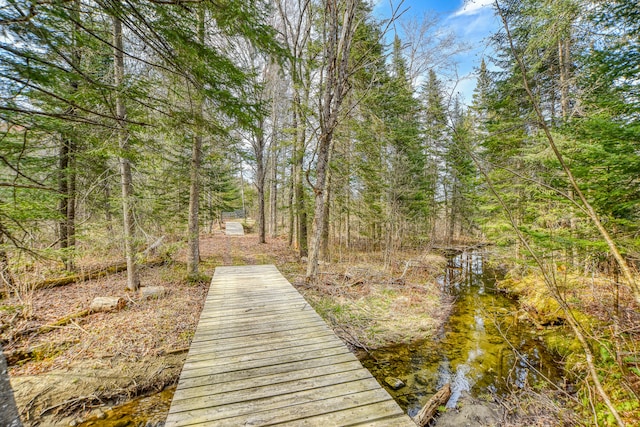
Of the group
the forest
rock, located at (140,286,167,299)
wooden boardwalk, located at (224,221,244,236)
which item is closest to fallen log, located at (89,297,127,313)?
rock, located at (140,286,167,299)

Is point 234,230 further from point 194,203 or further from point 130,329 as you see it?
point 130,329

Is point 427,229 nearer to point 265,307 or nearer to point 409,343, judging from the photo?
point 409,343

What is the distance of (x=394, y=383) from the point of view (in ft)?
15.1

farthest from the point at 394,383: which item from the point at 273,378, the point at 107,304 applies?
the point at 107,304

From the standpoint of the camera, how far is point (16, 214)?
3533mm

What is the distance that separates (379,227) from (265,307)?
37.7 ft

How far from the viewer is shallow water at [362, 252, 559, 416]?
179 inches

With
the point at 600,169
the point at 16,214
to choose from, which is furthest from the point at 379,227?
the point at 16,214

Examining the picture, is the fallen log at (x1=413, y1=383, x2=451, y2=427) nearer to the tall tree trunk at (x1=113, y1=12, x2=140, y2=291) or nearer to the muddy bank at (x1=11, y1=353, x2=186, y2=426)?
the muddy bank at (x1=11, y1=353, x2=186, y2=426)

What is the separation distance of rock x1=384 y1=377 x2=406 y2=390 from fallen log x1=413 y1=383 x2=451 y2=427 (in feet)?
1.80

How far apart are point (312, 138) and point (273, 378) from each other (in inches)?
256

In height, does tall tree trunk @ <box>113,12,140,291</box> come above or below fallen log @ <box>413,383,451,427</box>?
above

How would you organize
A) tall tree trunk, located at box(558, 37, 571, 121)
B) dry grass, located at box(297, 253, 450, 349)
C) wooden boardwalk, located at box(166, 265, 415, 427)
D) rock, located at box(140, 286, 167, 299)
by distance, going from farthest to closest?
tall tree trunk, located at box(558, 37, 571, 121)
rock, located at box(140, 286, 167, 299)
dry grass, located at box(297, 253, 450, 349)
wooden boardwalk, located at box(166, 265, 415, 427)

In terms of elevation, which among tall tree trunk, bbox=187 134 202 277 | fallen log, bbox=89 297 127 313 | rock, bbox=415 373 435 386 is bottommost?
rock, bbox=415 373 435 386
